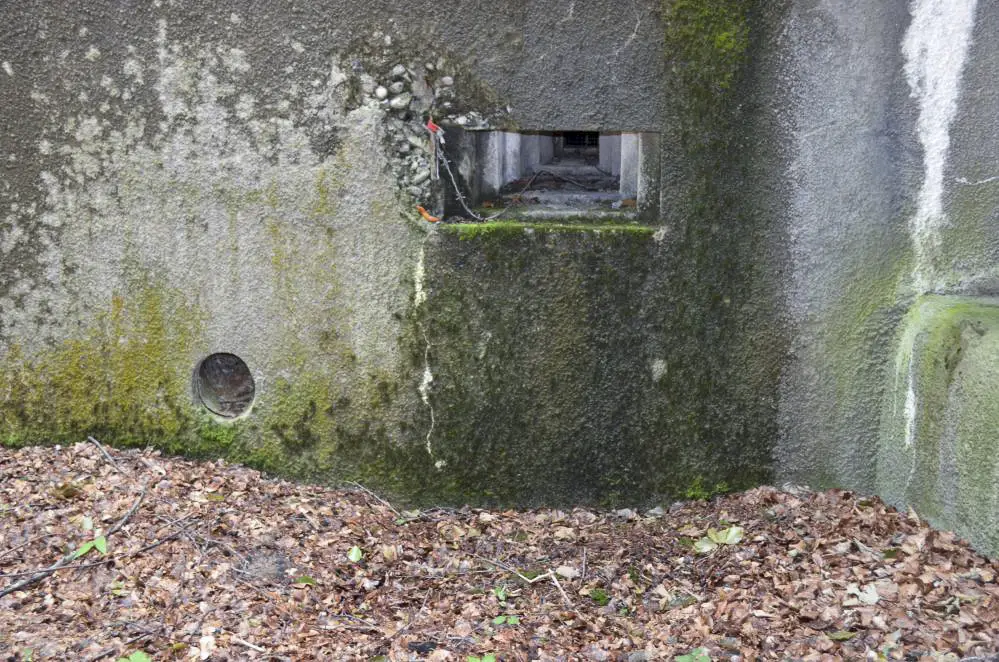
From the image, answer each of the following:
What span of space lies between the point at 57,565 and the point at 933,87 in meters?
3.94

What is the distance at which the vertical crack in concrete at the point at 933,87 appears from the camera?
3.29 m

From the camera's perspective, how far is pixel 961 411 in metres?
3.05

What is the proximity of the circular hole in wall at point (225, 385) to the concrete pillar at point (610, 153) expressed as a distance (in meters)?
3.00

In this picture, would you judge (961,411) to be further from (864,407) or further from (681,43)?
(681,43)

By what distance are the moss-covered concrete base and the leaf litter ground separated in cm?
12

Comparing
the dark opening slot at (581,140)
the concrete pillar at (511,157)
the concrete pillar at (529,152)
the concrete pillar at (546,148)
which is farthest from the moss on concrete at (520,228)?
the dark opening slot at (581,140)

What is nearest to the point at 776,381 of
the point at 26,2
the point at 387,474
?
the point at 387,474

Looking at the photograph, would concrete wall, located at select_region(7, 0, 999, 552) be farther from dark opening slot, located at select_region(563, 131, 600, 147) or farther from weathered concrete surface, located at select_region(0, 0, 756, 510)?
dark opening slot, located at select_region(563, 131, 600, 147)

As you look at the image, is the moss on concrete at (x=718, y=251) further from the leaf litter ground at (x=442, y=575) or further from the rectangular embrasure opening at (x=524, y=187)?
the leaf litter ground at (x=442, y=575)

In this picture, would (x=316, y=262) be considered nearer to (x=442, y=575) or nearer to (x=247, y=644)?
(x=442, y=575)

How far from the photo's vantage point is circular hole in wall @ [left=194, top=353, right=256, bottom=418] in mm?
3766

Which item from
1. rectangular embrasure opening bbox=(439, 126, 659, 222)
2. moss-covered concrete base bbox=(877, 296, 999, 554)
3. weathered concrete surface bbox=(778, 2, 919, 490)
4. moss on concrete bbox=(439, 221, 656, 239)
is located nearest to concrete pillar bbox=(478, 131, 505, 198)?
rectangular embrasure opening bbox=(439, 126, 659, 222)

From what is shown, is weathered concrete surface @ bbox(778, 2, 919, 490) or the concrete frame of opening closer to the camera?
weathered concrete surface @ bbox(778, 2, 919, 490)

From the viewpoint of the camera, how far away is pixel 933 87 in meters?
3.35
